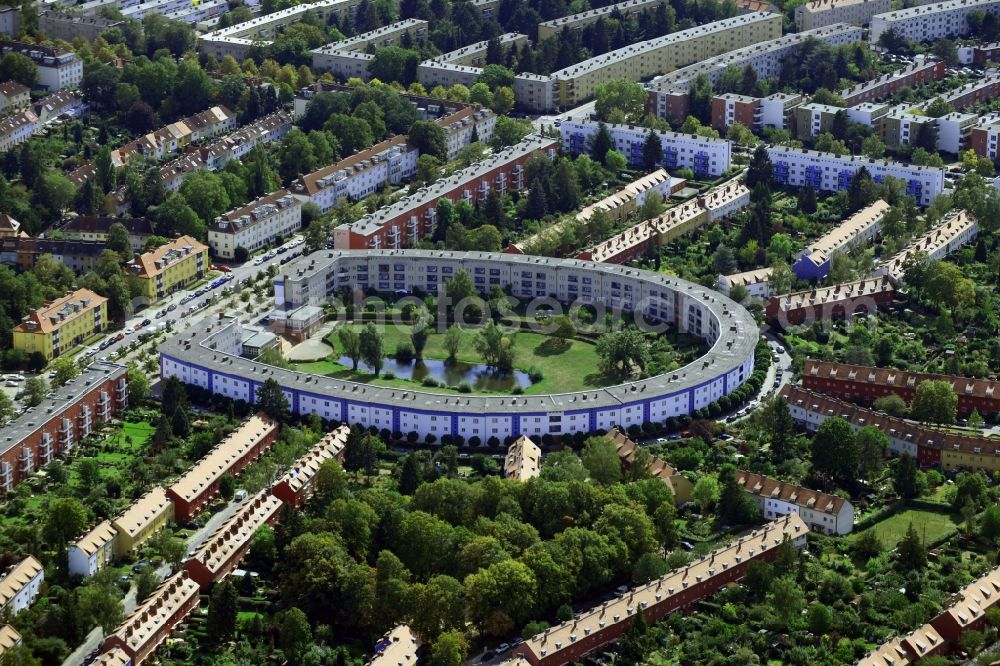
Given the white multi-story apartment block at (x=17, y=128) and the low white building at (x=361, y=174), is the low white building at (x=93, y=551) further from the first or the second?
the white multi-story apartment block at (x=17, y=128)

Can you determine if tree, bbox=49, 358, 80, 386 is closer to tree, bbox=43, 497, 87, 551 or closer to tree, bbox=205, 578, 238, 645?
tree, bbox=43, 497, 87, 551

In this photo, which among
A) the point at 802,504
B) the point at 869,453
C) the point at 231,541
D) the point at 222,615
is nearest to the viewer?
the point at 222,615

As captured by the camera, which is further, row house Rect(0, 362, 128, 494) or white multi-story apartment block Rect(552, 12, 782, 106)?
white multi-story apartment block Rect(552, 12, 782, 106)

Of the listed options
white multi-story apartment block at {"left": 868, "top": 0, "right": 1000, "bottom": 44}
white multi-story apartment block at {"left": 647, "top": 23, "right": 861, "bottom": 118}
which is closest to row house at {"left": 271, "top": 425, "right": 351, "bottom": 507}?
white multi-story apartment block at {"left": 647, "top": 23, "right": 861, "bottom": 118}

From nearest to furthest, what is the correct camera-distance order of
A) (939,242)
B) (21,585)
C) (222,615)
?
(222,615) → (21,585) → (939,242)

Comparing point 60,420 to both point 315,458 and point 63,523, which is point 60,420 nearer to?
point 63,523

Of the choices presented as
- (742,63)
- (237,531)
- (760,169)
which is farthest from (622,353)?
(742,63)

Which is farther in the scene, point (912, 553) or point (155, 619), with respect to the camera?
point (912, 553)
